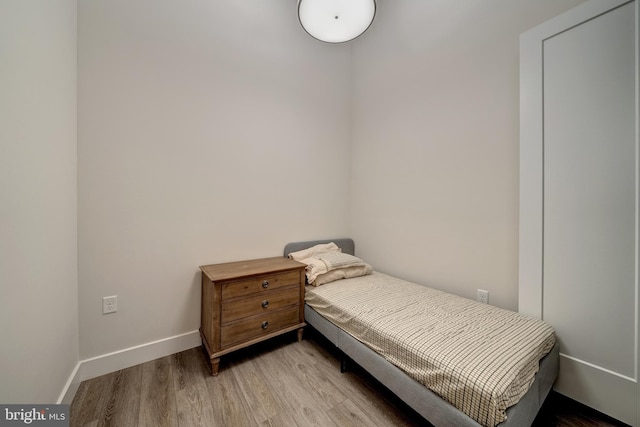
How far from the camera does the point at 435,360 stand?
104cm

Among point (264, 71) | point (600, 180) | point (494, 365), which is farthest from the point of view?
point (264, 71)

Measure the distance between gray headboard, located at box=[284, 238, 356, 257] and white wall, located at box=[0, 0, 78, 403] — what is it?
150 centimetres

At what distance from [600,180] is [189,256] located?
8.73 feet

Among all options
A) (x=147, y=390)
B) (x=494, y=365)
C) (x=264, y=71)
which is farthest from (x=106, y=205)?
(x=494, y=365)

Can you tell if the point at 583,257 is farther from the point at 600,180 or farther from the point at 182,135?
the point at 182,135

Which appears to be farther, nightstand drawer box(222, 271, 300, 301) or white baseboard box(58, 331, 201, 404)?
nightstand drawer box(222, 271, 300, 301)

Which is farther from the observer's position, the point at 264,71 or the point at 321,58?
the point at 321,58

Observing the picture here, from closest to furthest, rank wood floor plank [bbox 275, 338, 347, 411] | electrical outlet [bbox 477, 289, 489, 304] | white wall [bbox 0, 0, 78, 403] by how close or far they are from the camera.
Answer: white wall [bbox 0, 0, 78, 403] → wood floor plank [bbox 275, 338, 347, 411] → electrical outlet [bbox 477, 289, 489, 304]

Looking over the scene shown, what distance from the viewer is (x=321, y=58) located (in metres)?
2.56

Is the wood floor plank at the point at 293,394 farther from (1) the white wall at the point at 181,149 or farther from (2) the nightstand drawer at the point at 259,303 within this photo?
(1) the white wall at the point at 181,149

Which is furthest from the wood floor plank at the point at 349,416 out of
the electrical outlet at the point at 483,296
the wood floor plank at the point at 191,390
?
the electrical outlet at the point at 483,296

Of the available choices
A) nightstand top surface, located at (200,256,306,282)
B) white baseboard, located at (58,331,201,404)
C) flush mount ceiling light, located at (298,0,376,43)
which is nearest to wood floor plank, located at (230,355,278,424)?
white baseboard, located at (58,331,201,404)

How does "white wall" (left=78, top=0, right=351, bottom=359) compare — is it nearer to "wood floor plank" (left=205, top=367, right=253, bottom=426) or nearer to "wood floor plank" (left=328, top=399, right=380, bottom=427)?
"wood floor plank" (left=205, top=367, right=253, bottom=426)

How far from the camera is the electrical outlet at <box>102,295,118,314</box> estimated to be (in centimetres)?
157
